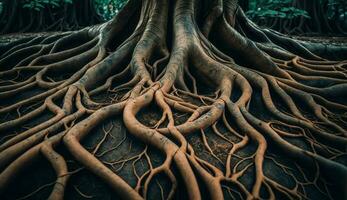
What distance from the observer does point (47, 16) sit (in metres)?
8.73

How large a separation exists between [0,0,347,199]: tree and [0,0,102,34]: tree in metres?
4.46

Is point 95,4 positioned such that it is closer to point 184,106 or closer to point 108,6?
point 108,6

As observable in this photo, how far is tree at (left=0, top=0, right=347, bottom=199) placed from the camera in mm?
2002

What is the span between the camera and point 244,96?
9.20ft

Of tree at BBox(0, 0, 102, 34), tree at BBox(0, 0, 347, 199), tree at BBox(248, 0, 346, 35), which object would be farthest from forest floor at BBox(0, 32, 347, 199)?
tree at BBox(248, 0, 346, 35)

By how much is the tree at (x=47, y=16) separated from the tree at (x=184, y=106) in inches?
176

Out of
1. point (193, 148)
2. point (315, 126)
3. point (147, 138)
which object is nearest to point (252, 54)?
point (315, 126)

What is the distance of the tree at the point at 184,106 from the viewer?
2.00 m

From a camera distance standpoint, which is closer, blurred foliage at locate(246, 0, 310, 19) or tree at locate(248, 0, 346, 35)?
blurred foliage at locate(246, 0, 310, 19)

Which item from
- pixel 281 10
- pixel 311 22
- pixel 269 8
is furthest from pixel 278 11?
pixel 311 22

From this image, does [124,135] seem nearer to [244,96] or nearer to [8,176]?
[8,176]

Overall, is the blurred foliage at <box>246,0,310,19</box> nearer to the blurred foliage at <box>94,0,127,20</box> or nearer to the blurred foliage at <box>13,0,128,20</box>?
the blurred foliage at <box>13,0,128,20</box>

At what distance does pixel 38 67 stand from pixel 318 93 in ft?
11.4

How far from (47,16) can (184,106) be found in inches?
311
